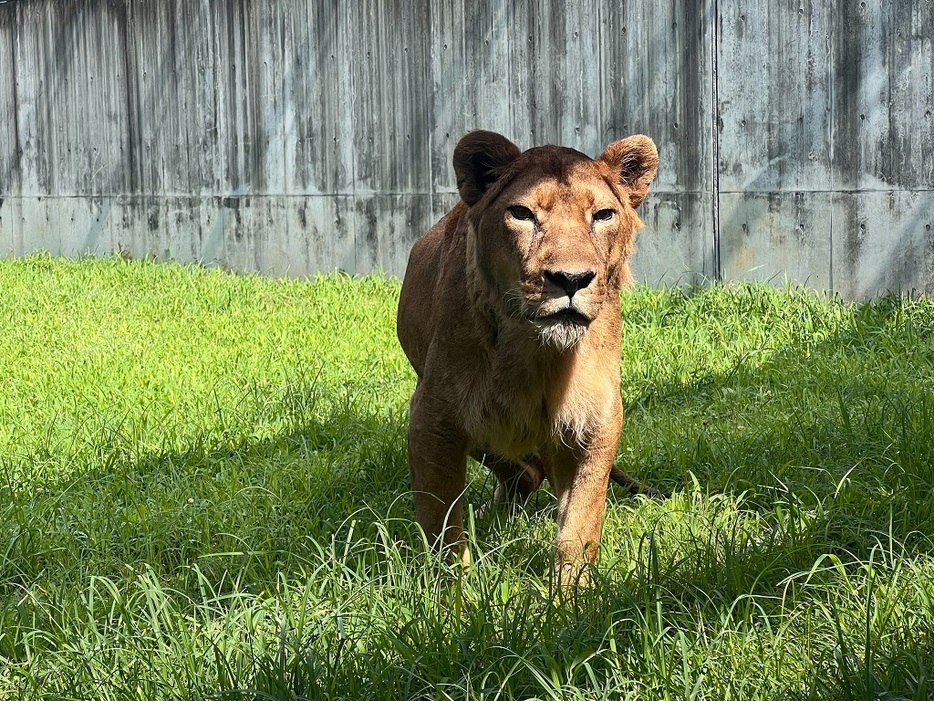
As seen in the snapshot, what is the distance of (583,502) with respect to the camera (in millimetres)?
3672

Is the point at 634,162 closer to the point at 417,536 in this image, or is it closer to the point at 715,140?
the point at 417,536

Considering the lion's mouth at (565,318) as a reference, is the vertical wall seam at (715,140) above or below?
above

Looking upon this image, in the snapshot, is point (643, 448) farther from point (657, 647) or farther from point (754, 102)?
point (754, 102)

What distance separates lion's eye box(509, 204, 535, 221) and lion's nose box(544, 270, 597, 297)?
0.29 meters

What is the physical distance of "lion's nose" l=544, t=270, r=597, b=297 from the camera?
3.22 m

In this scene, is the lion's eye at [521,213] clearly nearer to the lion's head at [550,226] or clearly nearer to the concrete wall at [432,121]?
the lion's head at [550,226]

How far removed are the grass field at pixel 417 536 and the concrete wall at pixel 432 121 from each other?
25.3 inches

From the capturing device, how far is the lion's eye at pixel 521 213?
3.48 meters

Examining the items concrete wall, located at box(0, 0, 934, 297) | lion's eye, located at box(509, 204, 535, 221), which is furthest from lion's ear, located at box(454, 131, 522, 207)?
concrete wall, located at box(0, 0, 934, 297)

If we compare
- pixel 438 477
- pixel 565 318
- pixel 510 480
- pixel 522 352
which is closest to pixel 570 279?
pixel 565 318

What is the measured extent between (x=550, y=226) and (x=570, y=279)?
27 cm

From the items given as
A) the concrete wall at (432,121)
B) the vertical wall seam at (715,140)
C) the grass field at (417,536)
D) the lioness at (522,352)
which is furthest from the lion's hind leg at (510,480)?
the vertical wall seam at (715,140)

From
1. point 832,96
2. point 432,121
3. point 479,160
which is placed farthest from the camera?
point 432,121

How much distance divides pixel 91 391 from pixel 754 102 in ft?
15.2
